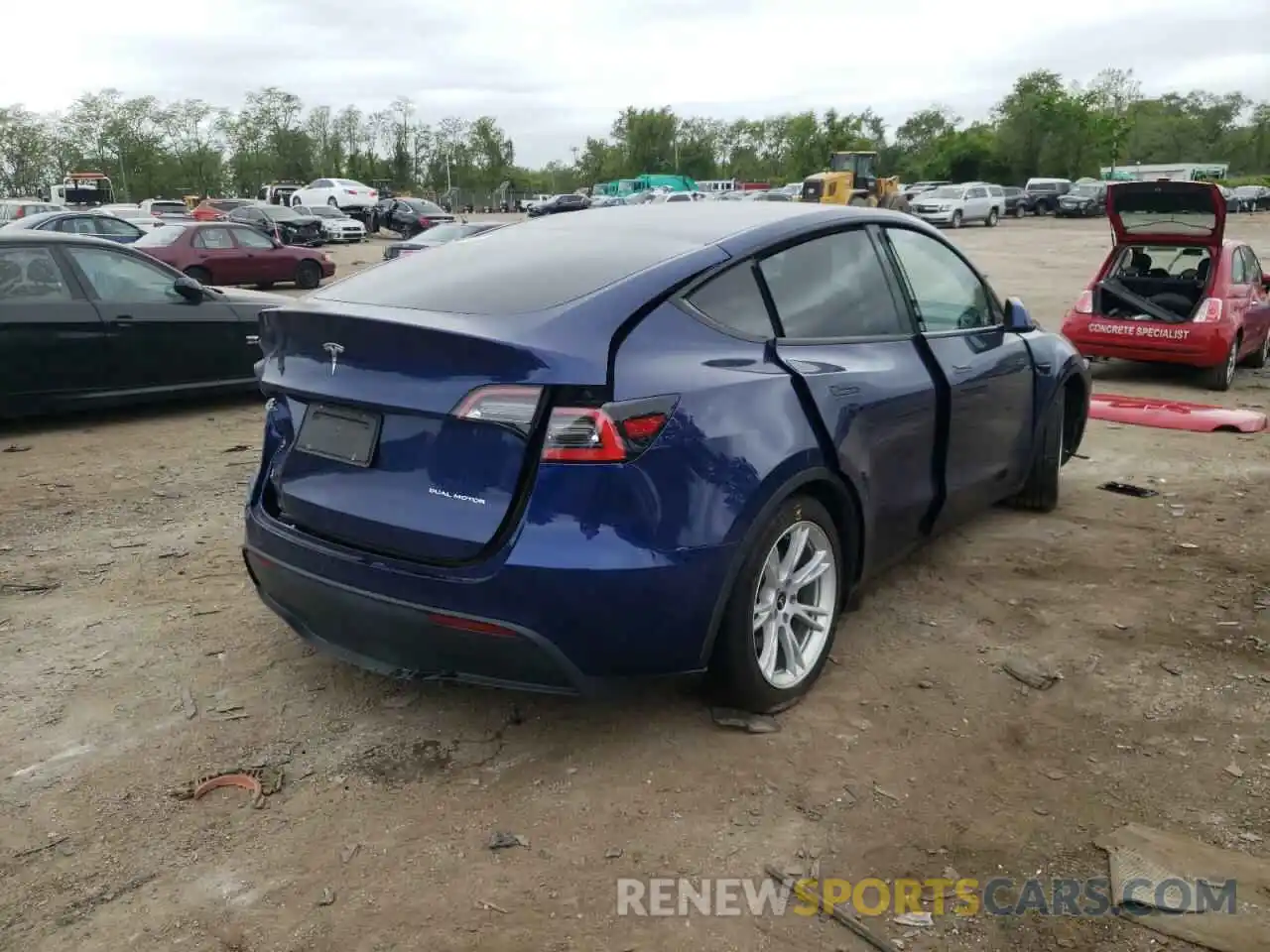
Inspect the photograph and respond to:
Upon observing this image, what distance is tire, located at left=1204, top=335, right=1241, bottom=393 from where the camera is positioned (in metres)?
9.51

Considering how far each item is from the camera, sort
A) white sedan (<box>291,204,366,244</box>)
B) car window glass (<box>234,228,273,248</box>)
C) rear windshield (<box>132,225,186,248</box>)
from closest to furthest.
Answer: rear windshield (<box>132,225,186,248</box>)
car window glass (<box>234,228,273,248</box>)
white sedan (<box>291,204,366,244</box>)

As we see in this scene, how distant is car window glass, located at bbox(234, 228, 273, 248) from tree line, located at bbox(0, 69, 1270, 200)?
6414cm

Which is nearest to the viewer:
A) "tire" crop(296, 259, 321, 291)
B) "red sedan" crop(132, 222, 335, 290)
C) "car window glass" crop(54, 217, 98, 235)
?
"red sedan" crop(132, 222, 335, 290)

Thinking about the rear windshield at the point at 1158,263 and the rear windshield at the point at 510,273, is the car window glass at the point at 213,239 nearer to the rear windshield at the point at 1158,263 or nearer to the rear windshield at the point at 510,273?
the rear windshield at the point at 1158,263

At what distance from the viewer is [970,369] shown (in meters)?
4.34

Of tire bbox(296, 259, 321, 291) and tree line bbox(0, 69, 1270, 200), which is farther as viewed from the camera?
tree line bbox(0, 69, 1270, 200)

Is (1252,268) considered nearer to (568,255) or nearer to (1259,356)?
(1259,356)

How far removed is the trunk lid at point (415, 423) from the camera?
2.80m

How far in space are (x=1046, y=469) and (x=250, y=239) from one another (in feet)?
56.8

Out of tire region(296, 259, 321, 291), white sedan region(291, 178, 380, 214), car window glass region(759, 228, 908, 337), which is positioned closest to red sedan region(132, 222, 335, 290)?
tire region(296, 259, 321, 291)

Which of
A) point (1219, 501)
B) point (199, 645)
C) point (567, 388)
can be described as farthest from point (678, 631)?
point (1219, 501)

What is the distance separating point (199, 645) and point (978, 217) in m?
44.8

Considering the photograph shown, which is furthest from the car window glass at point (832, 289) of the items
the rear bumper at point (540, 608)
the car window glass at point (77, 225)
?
the car window glass at point (77, 225)

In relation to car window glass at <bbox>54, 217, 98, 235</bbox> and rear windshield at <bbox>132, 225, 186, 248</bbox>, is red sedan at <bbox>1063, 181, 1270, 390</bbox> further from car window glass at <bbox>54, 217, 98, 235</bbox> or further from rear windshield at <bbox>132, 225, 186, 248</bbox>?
car window glass at <bbox>54, 217, 98, 235</bbox>
